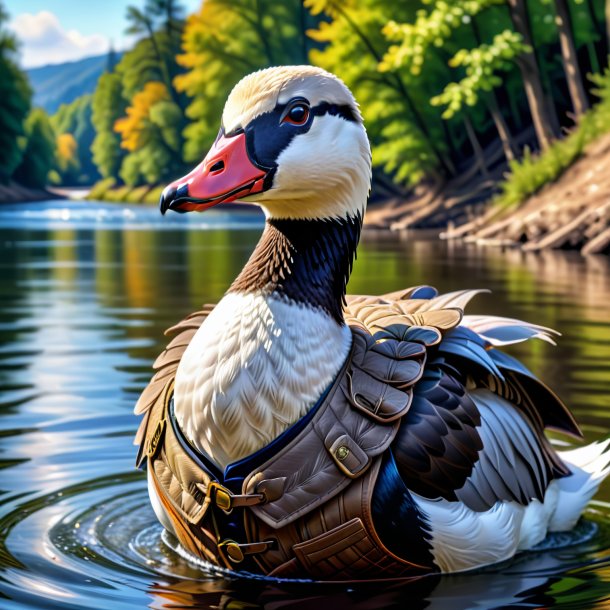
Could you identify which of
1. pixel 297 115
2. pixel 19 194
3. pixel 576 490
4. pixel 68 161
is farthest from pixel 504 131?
pixel 68 161

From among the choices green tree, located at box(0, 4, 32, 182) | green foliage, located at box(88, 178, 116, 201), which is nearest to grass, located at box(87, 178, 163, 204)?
green foliage, located at box(88, 178, 116, 201)

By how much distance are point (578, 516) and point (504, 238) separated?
73.4 ft

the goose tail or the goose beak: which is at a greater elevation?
the goose beak

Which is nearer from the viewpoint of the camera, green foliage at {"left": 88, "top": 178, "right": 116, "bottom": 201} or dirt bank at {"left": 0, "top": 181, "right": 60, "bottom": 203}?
dirt bank at {"left": 0, "top": 181, "right": 60, "bottom": 203}

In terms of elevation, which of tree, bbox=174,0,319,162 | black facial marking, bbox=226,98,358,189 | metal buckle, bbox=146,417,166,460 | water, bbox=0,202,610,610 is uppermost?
tree, bbox=174,0,319,162

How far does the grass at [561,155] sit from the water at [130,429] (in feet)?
23.4

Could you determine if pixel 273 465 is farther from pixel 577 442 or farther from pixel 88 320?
pixel 88 320

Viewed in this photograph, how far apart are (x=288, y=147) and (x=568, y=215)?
20.6 meters

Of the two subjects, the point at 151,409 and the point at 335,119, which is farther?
the point at 151,409

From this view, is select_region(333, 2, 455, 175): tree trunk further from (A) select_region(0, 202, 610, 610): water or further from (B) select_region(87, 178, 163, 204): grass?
(B) select_region(87, 178, 163, 204): grass

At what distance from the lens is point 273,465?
4.52 meters

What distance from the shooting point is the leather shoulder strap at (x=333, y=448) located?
4.50m

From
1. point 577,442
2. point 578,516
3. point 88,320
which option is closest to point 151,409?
point 578,516

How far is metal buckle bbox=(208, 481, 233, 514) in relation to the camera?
4590 mm
